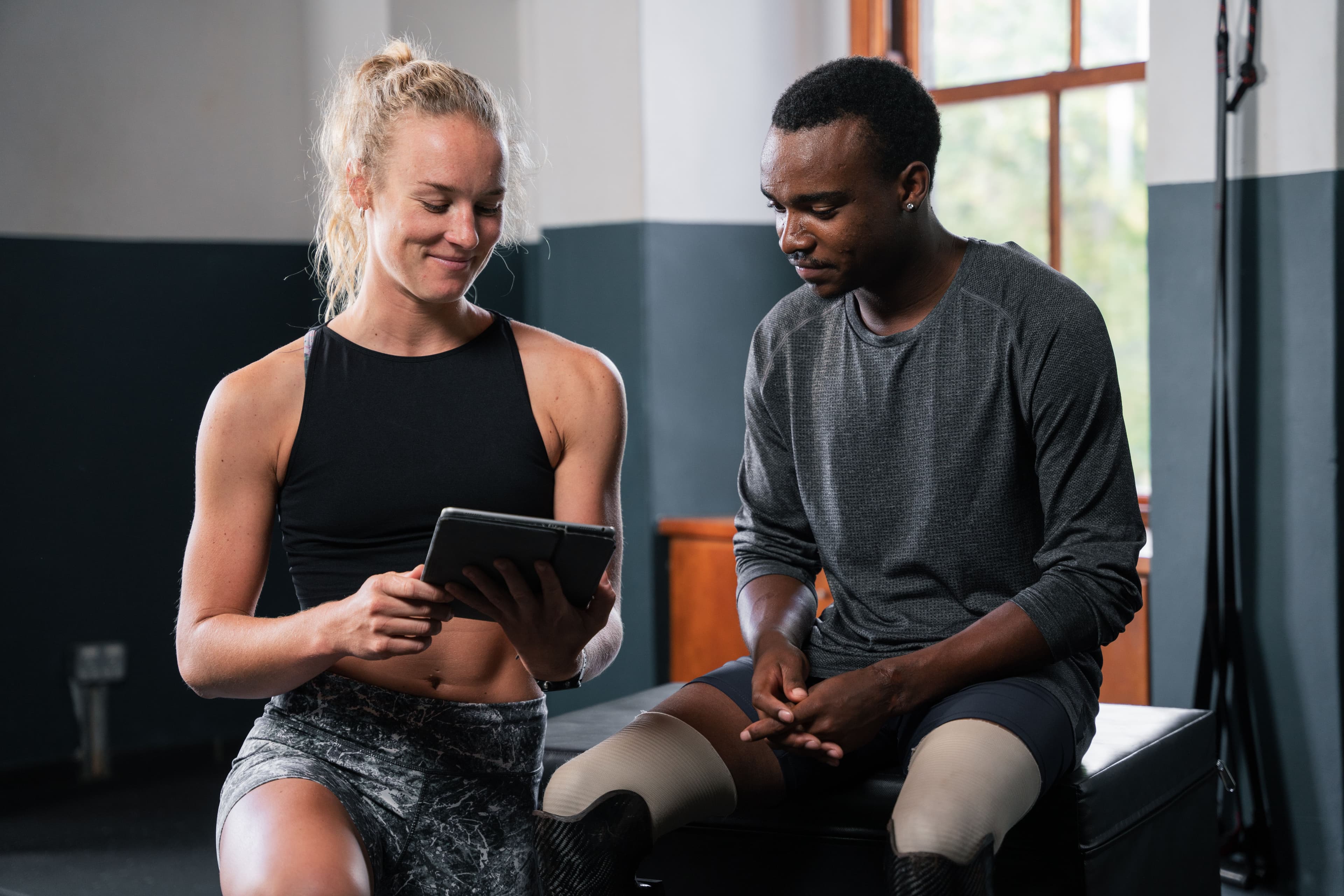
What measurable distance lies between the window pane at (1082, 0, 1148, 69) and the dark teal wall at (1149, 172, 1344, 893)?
74 cm

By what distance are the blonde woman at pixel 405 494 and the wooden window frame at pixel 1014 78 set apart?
201 cm

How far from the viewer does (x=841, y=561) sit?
186 centimetres

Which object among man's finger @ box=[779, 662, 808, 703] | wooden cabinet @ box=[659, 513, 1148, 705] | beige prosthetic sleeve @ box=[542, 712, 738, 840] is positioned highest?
man's finger @ box=[779, 662, 808, 703]

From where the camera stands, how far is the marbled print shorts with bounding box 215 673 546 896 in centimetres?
158

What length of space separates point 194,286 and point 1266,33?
2572 mm

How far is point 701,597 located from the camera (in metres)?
3.53

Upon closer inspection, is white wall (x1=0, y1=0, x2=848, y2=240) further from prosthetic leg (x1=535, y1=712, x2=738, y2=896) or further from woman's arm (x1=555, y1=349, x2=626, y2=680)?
prosthetic leg (x1=535, y1=712, x2=738, y2=896)

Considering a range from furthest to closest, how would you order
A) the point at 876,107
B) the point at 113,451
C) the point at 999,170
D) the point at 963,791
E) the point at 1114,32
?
the point at 999,170
the point at 113,451
the point at 1114,32
the point at 876,107
the point at 963,791

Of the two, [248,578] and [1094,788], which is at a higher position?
[248,578]

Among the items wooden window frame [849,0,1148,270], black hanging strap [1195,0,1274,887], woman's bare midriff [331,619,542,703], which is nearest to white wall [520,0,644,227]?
wooden window frame [849,0,1148,270]

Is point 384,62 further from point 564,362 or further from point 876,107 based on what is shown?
point 876,107

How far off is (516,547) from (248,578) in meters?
0.44

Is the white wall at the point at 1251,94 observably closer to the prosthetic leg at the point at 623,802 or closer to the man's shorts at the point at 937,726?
the man's shorts at the point at 937,726

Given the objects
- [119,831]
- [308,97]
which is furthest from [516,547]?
[308,97]
